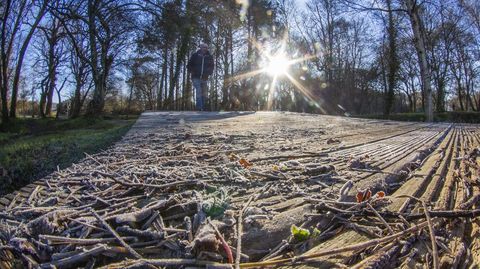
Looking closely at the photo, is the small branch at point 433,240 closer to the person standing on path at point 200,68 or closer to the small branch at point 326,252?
the small branch at point 326,252

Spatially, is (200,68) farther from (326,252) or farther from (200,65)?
(326,252)

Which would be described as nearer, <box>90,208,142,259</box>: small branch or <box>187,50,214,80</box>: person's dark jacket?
<box>90,208,142,259</box>: small branch

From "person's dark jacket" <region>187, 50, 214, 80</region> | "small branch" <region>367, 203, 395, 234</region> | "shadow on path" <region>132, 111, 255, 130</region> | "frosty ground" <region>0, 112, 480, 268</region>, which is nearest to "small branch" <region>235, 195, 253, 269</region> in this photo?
"frosty ground" <region>0, 112, 480, 268</region>

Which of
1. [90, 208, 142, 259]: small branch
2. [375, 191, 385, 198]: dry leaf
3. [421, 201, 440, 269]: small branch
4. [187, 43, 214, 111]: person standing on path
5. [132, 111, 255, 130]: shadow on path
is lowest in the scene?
[90, 208, 142, 259]: small branch

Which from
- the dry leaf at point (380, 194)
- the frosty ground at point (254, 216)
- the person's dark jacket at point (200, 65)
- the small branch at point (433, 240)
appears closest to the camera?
the small branch at point (433, 240)

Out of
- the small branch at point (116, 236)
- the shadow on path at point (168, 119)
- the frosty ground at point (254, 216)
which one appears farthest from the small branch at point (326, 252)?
the shadow on path at point (168, 119)

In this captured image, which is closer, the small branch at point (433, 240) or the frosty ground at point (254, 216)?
the small branch at point (433, 240)

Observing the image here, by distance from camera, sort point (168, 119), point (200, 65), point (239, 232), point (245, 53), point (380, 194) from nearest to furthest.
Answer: point (239, 232), point (380, 194), point (168, 119), point (200, 65), point (245, 53)

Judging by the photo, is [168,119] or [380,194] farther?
[168,119]

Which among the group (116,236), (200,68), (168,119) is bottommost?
(116,236)

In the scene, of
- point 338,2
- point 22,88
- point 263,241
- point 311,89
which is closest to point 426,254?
point 263,241

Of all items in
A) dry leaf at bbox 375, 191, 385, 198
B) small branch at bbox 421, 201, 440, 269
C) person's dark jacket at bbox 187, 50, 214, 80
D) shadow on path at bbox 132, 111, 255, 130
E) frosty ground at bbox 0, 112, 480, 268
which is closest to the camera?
small branch at bbox 421, 201, 440, 269

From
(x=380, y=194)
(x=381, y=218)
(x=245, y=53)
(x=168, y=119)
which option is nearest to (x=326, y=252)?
(x=381, y=218)

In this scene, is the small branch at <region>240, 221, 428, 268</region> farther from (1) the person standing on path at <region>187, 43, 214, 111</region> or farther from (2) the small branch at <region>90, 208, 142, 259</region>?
(1) the person standing on path at <region>187, 43, 214, 111</region>
